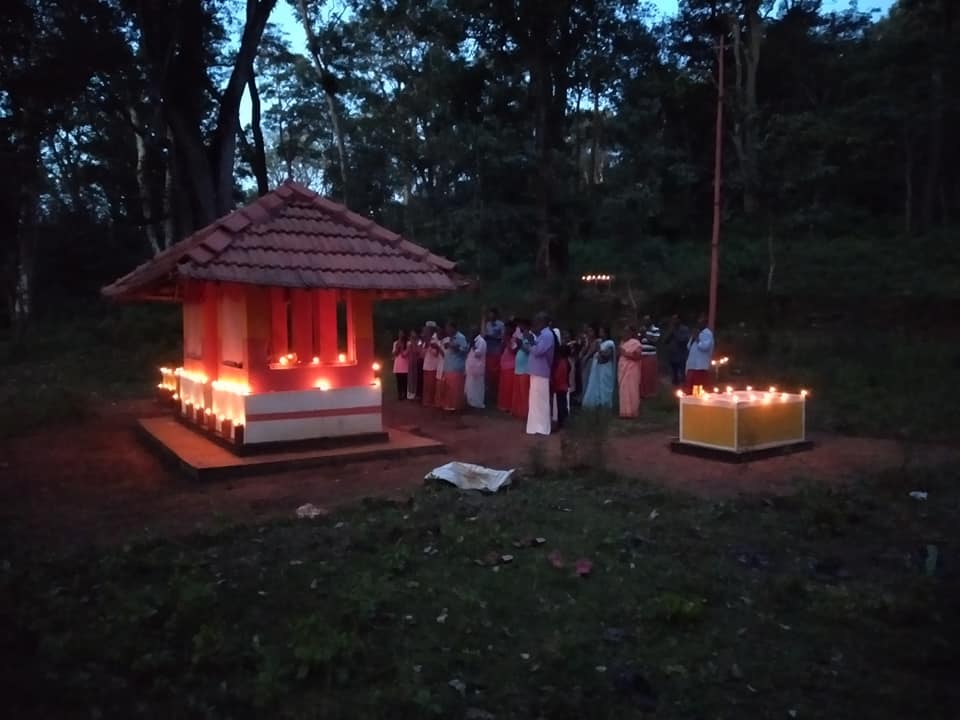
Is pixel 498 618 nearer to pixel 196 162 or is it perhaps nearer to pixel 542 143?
pixel 196 162

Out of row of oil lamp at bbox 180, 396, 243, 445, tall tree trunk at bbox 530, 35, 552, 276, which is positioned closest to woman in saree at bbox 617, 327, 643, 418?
row of oil lamp at bbox 180, 396, 243, 445

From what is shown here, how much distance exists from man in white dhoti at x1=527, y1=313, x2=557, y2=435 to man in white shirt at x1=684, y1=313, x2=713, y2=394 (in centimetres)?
292

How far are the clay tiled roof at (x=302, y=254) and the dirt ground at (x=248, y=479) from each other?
2.41m

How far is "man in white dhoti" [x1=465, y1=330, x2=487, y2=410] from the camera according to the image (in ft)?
55.0

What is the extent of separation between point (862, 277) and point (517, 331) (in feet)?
50.1

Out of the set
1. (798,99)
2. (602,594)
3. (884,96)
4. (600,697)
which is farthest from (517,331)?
(798,99)

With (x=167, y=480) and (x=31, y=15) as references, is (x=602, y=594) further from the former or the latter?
(x=31, y=15)

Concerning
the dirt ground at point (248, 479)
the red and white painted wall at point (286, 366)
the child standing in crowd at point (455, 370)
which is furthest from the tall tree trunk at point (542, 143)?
the red and white painted wall at point (286, 366)

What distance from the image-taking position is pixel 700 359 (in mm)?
15273

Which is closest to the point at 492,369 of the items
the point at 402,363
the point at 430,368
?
the point at 430,368

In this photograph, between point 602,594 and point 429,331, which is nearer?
point 602,594

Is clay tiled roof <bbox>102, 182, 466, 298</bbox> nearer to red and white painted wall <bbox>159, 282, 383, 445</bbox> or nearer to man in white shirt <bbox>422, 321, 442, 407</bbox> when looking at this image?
red and white painted wall <bbox>159, 282, 383, 445</bbox>

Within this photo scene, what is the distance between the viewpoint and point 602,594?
626 cm

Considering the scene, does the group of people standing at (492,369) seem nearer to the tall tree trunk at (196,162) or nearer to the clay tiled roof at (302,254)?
the clay tiled roof at (302,254)
